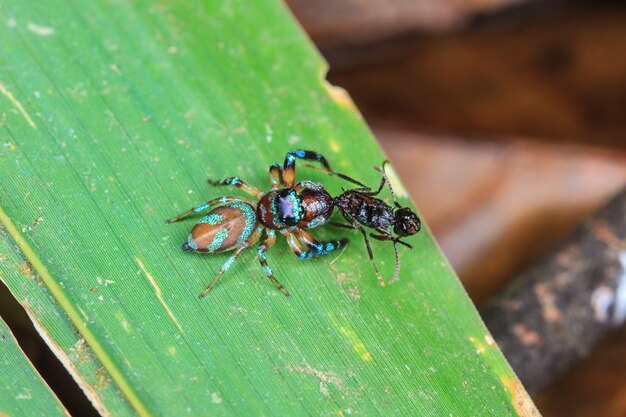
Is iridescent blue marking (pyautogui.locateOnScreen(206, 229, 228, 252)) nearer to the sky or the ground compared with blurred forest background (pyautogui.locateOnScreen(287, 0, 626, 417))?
nearer to the sky

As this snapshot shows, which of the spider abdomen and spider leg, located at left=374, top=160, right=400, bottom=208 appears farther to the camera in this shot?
spider leg, located at left=374, top=160, right=400, bottom=208

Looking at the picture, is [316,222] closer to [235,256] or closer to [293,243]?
[293,243]

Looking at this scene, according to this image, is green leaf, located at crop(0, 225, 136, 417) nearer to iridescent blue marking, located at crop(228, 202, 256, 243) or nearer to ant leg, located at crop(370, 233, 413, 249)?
iridescent blue marking, located at crop(228, 202, 256, 243)

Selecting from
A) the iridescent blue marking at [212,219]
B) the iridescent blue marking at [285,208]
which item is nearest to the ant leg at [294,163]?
the iridescent blue marking at [285,208]

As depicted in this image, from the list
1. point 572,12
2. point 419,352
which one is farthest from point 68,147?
point 572,12

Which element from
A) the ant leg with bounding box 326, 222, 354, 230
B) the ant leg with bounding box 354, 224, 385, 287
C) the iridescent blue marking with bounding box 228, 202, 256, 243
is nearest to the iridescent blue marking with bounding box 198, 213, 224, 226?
the iridescent blue marking with bounding box 228, 202, 256, 243

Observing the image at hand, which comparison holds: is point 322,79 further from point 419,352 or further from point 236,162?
point 419,352
